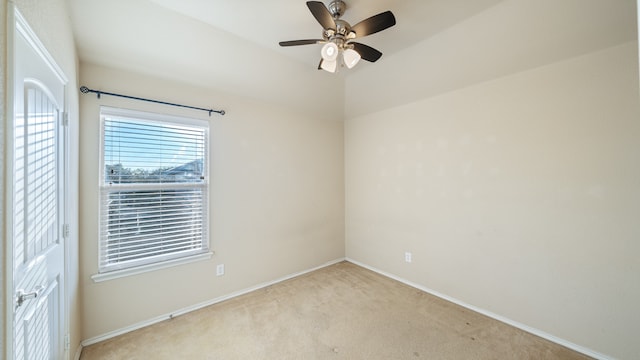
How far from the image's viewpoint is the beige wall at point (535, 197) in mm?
1851

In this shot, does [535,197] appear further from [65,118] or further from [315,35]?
[65,118]

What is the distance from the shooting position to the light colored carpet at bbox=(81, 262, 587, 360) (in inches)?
76.4

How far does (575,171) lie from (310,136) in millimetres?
2865

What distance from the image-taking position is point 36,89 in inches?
44.8

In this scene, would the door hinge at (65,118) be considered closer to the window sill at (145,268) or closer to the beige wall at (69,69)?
the beige wall at (69,69)

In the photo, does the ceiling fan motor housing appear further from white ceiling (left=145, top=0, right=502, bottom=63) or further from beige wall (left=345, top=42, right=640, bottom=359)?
beige wall (left=345, top=42, right=640, bottom=359)

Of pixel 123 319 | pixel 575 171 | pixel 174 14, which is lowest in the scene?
pixel 123 319

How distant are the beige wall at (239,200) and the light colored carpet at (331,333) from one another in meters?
0.27

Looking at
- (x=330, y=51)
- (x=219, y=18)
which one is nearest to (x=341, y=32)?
(x=330, y=51)

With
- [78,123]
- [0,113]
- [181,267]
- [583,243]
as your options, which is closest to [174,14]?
[78,123]

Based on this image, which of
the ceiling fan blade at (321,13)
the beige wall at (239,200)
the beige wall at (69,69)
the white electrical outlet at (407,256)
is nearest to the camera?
the beige wall at (69,69)

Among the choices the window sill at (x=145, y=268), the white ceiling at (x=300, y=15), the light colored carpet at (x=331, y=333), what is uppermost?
the white ceiling at (x=300, y=15)

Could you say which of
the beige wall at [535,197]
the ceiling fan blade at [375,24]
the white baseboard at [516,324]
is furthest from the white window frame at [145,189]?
the white baseboard at [516,324]

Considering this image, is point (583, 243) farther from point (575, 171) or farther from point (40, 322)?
point (40, 322)
